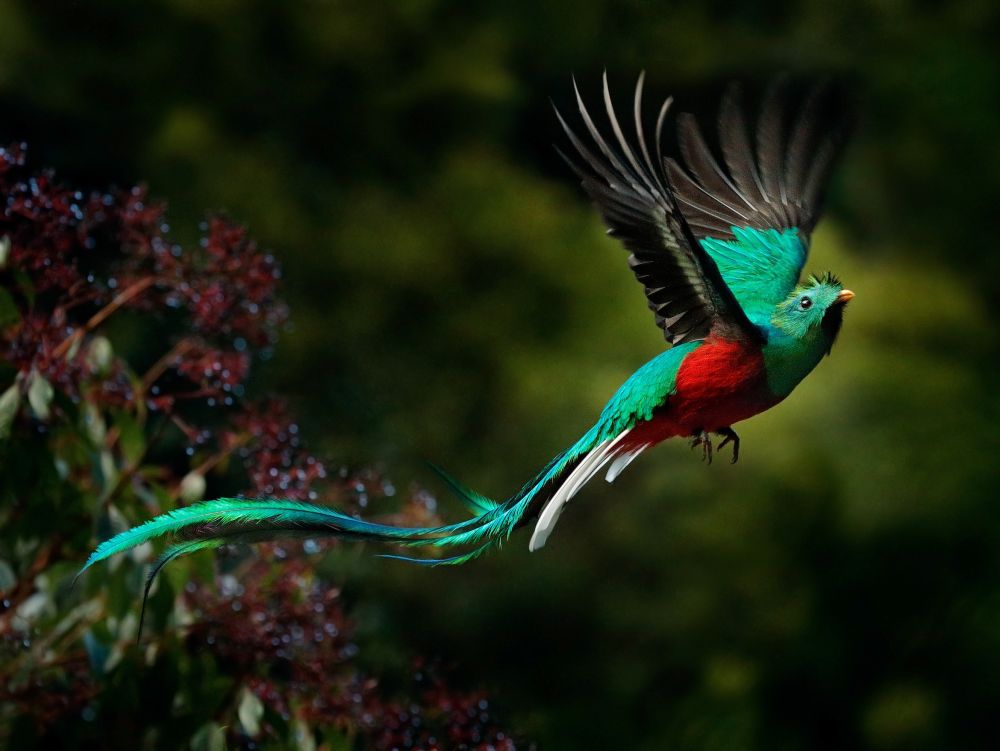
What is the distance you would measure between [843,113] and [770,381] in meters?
0.23

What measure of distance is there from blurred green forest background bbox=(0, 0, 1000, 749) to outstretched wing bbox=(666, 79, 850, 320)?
4.70 feet

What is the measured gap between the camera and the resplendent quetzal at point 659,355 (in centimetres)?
73

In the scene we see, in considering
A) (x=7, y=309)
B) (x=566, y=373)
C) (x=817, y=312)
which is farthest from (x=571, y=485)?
(x=566, y=373)

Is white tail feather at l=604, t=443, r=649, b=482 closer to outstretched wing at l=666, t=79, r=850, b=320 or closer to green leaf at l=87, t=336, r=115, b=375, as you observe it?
A: outstretched wing at l=666, t=79, r=850, b=320

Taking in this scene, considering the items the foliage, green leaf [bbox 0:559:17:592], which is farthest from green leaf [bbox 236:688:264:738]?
green leaf [bbox 0:559:17:592]

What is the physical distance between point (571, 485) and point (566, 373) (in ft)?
6.50

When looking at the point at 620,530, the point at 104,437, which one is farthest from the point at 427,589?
the point at 104,437

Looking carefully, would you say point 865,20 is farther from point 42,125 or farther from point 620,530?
point 42,125

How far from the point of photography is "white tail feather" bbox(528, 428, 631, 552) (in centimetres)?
74

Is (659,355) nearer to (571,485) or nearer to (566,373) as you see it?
(571,485)

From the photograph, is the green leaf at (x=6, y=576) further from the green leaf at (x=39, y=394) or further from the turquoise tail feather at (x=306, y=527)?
the turquoise tail feather at (x=306, y=527)

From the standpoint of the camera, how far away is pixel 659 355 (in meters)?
0.86

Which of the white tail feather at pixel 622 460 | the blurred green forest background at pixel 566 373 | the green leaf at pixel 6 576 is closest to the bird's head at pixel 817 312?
the white tail feather at pixel 622 460

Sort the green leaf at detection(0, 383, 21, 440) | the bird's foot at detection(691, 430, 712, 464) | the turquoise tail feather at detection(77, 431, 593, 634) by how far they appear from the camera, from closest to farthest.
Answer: the turquoise tail feather at detection(77, 431, 593, 634)
the bird's foot at detection(691, 430, 712, 464)
the green leaf at detection(0, 383, 21, 440)
